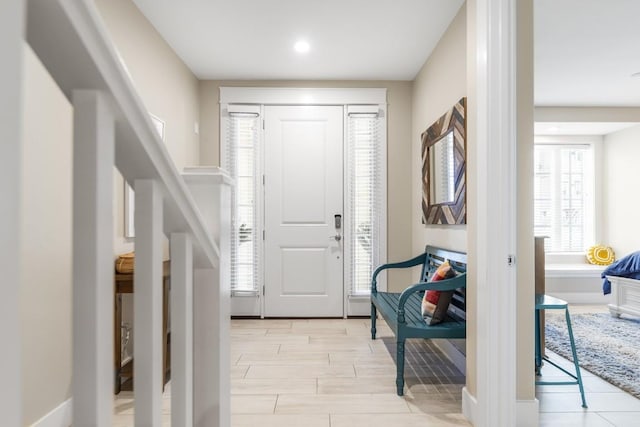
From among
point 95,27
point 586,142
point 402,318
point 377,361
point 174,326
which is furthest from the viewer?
point 586,142

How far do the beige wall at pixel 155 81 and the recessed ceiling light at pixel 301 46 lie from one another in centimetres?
111

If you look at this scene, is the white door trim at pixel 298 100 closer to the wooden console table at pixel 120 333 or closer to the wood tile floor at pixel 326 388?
the wood tile floor at pixel 326 388

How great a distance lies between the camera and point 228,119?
430cm

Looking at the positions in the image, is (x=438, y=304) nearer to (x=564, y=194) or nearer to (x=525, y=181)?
(x=525, y=181)

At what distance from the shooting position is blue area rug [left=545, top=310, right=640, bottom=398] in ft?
9.05

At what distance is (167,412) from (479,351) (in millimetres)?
1739

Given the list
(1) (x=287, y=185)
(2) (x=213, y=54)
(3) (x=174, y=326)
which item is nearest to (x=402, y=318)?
(3) (x=174, y=326)

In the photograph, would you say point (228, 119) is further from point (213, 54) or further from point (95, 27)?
point (95, 27)

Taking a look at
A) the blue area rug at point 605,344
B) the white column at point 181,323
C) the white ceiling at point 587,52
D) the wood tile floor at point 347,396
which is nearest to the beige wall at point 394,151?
the wood tile floor at point 347,396

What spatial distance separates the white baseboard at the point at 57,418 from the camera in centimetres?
194

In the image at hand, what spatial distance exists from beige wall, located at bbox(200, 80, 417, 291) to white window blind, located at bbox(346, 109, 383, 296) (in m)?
0.13

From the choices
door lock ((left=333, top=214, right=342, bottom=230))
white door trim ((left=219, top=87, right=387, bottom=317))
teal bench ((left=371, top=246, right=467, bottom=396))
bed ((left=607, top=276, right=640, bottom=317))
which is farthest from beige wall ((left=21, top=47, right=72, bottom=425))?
bed ((left=607, top=276, right=640, bottom=317))

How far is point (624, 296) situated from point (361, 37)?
3.87 meters

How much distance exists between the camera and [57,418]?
2039 millimetres
